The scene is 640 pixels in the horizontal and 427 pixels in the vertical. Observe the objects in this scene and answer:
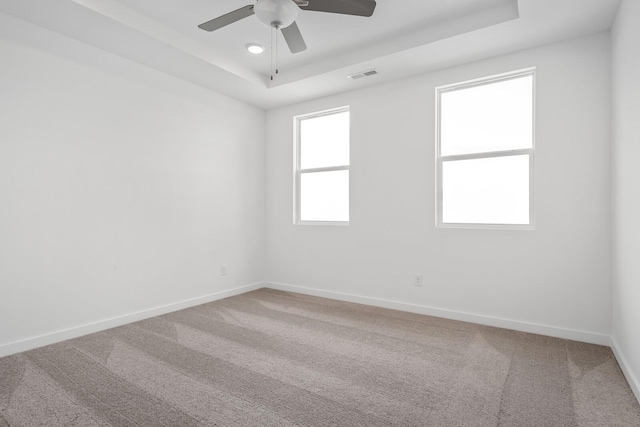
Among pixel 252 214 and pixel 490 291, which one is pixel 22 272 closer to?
pixel 252 214

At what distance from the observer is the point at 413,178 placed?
3.78 meters

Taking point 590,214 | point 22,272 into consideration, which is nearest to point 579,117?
point 590,214

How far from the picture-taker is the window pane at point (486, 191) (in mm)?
3242

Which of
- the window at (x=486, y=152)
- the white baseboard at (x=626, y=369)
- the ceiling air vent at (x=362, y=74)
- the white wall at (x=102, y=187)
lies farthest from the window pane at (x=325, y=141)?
the white baseboard at (x=626, y=369)

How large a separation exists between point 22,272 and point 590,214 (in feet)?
15.6

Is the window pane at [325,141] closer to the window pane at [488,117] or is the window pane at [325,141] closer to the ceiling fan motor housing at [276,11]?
the window pane at [488,117]

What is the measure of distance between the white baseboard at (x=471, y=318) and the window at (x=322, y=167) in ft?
3.15

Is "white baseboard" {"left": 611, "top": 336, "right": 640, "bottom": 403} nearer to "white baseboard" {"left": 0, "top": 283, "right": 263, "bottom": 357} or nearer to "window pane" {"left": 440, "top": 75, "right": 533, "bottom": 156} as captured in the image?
"window pane" {"left": 440, "top": 75, "right": 533, "bottom": 156}

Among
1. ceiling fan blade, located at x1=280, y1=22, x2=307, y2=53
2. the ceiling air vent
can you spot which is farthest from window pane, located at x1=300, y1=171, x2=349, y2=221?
ceiling fan blade, located at x1=280, y1=22, x2=307, y2=53

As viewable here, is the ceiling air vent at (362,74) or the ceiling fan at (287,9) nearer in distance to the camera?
the ceiling fan at (287,9)

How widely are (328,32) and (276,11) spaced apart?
1093 millimetres

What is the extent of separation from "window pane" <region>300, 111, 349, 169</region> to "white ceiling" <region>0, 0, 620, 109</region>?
65 cm

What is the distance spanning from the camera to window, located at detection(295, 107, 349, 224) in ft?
14.6

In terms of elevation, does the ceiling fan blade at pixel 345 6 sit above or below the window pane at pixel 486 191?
above
